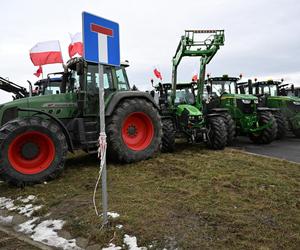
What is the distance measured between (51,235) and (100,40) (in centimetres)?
248

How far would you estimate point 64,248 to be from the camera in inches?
191

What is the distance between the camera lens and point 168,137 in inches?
428

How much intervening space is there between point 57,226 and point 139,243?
1.33 meters

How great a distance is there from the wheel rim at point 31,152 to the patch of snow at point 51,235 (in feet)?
7.03

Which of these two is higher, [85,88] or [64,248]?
[85,88]

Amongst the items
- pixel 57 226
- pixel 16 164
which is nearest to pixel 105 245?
pixel 57 226

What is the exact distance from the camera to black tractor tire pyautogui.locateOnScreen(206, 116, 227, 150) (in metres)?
11.3

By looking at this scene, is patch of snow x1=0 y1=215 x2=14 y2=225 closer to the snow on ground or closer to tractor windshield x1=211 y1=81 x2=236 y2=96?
the snow on ground

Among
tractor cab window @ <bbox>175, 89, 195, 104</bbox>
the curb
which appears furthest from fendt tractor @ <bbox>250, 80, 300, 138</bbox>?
the curb

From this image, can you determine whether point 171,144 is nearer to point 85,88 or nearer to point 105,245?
point 85,88

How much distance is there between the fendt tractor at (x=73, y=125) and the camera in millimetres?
7551

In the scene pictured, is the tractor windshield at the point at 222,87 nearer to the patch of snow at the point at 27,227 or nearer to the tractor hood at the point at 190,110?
the tractor hood at the point at 190,110

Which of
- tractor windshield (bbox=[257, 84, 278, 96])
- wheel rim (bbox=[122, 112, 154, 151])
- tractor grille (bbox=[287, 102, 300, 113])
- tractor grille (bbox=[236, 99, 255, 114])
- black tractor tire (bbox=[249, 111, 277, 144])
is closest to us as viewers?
wheel rim (bbox=[122, 112, 154, 151])

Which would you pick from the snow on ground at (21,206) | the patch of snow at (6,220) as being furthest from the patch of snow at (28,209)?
the patch of snow at (6,220)
